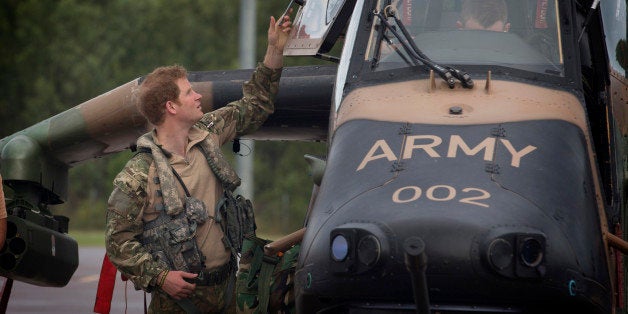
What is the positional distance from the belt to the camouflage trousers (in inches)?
0.8

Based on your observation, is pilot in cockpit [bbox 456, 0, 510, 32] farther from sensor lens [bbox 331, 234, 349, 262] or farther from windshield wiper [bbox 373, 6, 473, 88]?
sensor lens [bbox 331, 234, 349, 262]

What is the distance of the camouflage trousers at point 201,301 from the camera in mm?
6949

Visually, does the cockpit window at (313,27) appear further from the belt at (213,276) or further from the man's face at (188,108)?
the belt at (213,276)

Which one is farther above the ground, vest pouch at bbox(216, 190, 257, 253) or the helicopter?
the helicopter

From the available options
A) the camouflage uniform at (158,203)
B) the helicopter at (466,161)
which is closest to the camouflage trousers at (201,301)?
the camouflage uniform at (158,203)

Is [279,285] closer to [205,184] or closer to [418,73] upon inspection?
[205,184]

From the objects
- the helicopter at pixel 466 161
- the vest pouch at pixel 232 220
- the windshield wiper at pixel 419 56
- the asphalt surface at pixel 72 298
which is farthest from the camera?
the asphalt surface at pixel 72 298

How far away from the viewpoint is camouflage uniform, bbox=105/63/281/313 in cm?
675

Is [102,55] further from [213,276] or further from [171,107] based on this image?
[213,276]

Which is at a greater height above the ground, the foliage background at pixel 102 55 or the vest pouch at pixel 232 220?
the vest pouch at pixel 232 220

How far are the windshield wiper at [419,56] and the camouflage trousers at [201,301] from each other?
60.7 inches

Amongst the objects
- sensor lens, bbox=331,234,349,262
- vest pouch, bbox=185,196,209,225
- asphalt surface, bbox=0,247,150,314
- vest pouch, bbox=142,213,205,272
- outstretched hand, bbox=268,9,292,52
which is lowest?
asphalt surface, bbox=0,247,150,314

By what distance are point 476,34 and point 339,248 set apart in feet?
6.39

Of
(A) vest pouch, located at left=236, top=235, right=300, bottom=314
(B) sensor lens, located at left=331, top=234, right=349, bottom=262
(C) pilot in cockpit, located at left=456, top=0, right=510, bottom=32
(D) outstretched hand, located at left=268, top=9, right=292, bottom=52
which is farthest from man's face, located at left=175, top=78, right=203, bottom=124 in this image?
(B) sensor lens, located at left=331, top=234, right=349, bottom=262
